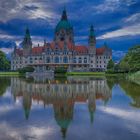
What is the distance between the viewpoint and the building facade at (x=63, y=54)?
5787 inches

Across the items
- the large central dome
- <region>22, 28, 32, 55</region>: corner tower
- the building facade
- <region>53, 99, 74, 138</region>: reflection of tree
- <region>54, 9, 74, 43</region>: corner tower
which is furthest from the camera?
the large central dome

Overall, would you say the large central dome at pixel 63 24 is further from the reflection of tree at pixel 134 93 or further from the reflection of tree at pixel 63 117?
the reflection of tree at pixel 63 117

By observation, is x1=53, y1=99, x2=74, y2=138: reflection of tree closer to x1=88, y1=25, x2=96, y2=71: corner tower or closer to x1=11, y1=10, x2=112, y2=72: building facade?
x1=11, y1=10, x2=112, y2=72: building facade

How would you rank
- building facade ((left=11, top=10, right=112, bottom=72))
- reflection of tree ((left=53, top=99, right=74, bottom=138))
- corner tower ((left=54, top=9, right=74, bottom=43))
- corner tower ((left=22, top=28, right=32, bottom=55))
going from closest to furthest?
reflection of tree ((left=53, top=99, right=74, bottom=138)) → building facade ((left=11, top=10, right=112, bottom=72)) → corner tower ((left=54, top=9, right=74, bottom=43)) → corner tower ((left=22, top=28, right=32, bottom=55))

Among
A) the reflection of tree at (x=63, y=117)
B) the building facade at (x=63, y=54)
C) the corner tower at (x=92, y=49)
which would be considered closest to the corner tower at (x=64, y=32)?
the building facade at (x=63, y=54)

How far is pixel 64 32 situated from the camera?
15900cm

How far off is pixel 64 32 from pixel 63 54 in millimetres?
16403

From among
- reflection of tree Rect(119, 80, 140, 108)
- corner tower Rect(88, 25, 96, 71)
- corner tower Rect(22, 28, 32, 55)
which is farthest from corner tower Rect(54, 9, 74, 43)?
reflection of tree Rect(119, 80, 140, 108)

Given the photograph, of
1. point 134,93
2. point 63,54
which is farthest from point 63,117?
point 63,54

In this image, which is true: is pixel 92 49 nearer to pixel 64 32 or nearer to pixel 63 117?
pixel 64 32

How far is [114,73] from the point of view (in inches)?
3775

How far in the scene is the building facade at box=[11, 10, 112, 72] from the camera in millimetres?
147000

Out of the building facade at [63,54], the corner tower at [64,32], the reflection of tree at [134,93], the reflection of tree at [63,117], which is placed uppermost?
the corner tower at [64,32]

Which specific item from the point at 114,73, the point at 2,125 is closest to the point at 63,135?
the point at 2,125
